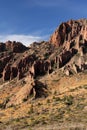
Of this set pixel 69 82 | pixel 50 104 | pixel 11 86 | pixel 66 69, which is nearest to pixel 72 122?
pixel 50 104

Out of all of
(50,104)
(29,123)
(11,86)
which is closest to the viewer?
(29,123)

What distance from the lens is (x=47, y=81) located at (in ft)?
367

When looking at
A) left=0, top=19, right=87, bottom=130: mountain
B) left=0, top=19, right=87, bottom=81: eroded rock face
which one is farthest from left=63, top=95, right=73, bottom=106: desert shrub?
left=0, top=19, right=87, bottom=81: eroded rock face

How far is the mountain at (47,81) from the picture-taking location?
6357 cm

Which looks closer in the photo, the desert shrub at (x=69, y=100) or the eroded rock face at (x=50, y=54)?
the desert shrub at (x=69, y=100)

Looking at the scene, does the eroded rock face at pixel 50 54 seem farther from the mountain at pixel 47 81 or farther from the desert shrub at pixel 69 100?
the desert shrub at pixel 69 100

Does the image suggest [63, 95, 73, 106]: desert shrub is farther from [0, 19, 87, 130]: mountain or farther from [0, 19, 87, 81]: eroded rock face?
Result: [0, 19, 87, 81]: eroded rock face

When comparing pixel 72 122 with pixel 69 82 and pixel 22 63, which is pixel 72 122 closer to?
pixel 69 82

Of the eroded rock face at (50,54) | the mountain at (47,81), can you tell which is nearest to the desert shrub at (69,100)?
the mountain at (47,81)

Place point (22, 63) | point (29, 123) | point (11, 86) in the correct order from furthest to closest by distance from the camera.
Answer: point (22, 63) → point (11, 86) → point (29, 123)

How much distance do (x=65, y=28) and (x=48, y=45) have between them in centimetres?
1106

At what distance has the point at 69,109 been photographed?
6850 centimetres

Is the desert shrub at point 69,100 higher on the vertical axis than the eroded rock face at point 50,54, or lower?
lower

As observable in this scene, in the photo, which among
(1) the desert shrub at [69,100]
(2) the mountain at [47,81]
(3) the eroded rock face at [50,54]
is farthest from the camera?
(3) the eroded rock face at [50,54]
